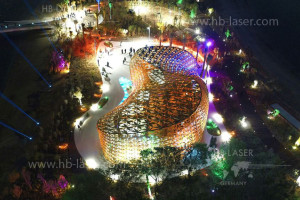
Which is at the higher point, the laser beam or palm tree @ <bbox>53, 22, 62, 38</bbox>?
palm tree @ <bbox>53, 22, 62, 38</bbox>

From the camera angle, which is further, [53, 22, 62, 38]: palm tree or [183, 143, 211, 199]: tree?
[53, 22, 62, 38]: palm tree

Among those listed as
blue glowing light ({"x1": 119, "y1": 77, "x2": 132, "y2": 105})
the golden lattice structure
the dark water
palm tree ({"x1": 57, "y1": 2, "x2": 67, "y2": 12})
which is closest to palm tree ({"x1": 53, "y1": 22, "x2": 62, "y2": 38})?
palm tree ({"x1": 57, "y1": 2, "x2": 67, "y2": 12})

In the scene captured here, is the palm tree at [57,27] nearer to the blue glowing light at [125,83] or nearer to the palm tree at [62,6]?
the palm tree at [62,6]

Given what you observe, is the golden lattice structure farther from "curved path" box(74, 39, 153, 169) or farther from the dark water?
the dark water

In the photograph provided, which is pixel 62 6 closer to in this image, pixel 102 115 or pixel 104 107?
pixel 104 107

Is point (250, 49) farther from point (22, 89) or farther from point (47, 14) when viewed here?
point (47, 14)

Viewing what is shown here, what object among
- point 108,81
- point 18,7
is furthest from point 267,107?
point 18,7

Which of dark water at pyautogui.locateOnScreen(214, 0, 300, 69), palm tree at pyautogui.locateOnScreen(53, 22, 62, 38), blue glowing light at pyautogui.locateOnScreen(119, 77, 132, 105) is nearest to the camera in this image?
blue glowing light at pyautogui.locateOnScreen(119, 77, 132, 105)

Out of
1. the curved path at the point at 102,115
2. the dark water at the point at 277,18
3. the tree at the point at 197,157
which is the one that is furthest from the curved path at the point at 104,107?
the dark water at the point at 277,18

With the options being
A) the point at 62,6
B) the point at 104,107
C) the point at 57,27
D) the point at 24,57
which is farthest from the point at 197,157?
the point at 62,6

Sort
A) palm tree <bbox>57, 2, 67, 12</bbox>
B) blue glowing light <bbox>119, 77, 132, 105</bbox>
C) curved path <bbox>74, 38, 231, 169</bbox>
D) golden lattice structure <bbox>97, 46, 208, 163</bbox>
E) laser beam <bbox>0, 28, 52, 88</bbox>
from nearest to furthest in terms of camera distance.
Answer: golden lattice structure <bbox>97, 46, 208, 163</bbox>
curved path <bbox>74, 38, 231, 169</bbox>
blue glowing light <bbox>119, 77, 132, 105</bbox>
laser beam <bbox>0, 28, 52, 88</bbox>
palm tree <bbox>57, 2, 67, 12</bbox>

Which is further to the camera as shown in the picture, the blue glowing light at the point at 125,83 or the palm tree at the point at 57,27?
the palm tree at the point at 57,27
